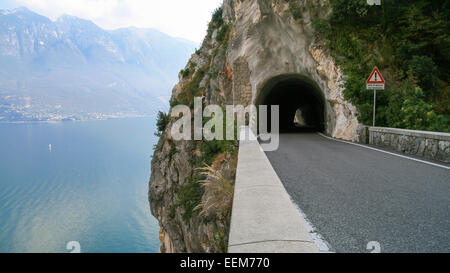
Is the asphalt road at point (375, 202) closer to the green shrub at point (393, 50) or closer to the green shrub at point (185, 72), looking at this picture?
the green shrub at point (393, 50)

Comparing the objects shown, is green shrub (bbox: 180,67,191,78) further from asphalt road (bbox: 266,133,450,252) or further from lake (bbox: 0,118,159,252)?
asphalt road (bbox: 266,133,450,252)

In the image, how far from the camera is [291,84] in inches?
998

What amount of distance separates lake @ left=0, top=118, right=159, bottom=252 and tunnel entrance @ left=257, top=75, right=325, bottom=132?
2536 centimetres

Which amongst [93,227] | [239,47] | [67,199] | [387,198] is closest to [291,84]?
[239,47]

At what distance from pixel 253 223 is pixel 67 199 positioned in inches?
3417

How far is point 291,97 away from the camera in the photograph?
30.5m

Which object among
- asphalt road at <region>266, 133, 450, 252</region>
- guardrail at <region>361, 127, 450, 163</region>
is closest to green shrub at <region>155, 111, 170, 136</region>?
guardrail at <region>361, 127, 450, 163</region>

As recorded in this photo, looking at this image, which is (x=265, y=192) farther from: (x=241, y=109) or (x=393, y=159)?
(x=241, y=109)

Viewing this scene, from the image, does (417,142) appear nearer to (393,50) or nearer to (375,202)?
(375,202)

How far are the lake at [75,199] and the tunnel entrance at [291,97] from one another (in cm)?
2536

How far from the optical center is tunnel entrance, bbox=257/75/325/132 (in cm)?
2272

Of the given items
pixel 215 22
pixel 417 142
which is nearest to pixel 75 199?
pixel 215 22

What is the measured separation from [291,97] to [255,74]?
9.95 meters

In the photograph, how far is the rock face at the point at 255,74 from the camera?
17.1m
